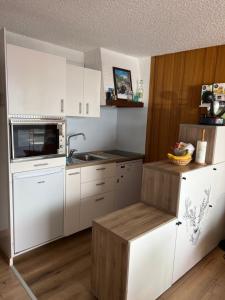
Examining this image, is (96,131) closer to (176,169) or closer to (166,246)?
(176,169)

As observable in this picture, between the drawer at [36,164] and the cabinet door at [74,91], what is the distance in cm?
60

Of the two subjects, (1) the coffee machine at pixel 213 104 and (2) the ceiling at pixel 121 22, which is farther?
(1) the coffee machine at pixel 213 104

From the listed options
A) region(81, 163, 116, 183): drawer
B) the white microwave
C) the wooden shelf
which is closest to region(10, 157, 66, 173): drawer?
the white microwave

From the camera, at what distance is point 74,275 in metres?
2.09

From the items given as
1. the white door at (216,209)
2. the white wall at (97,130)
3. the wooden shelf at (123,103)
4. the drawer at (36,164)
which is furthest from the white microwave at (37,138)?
the white door at (216,209)

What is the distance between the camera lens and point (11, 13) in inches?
76.5

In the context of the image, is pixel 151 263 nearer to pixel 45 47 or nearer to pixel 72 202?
pixel 72 202

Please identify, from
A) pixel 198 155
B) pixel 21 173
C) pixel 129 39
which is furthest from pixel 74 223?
pixel 129 39

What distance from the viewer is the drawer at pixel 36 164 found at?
204 cm

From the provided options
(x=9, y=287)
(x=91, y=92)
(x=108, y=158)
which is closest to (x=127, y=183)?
(x=108, y=158)

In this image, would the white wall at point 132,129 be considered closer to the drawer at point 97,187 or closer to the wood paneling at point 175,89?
the wood paneling at point 175,89

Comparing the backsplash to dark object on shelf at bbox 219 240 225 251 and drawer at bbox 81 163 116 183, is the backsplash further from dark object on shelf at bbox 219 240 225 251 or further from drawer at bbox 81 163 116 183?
dark object on shelf at bbox 219 240 225 251

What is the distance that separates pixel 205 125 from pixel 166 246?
123 cm

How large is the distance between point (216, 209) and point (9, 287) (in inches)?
83.4
